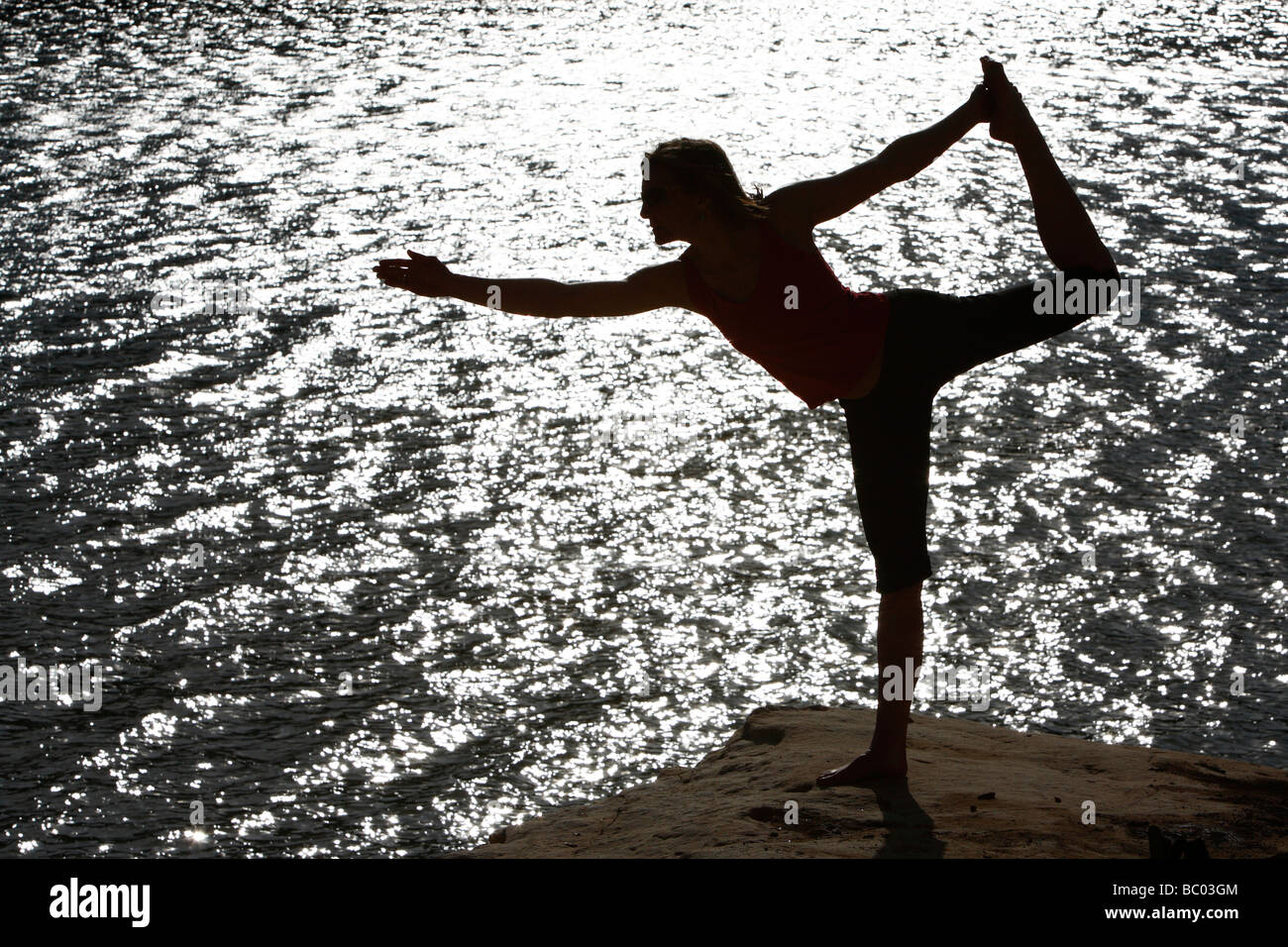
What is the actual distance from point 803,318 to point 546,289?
34.1 inches

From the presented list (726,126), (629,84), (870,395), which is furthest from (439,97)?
(870,395)

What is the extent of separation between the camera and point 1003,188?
15859 millimetres

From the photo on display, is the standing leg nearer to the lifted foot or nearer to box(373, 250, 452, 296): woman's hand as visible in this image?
the lifted foot

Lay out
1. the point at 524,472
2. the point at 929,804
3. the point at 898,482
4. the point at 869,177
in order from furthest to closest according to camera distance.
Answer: the point at 524,472, the point at 929,804, the point at 898,482, the point at 869,177

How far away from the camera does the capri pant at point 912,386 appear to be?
5.17 meters

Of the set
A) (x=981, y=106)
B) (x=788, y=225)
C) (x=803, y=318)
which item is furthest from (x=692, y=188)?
(x=981, y=106)

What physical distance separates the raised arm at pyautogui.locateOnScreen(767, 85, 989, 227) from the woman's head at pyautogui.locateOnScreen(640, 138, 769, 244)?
0.49 ft

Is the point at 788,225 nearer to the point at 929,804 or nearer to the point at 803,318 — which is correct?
the point at 803,318

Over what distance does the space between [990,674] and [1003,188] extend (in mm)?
8966

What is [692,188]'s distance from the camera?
16.5 ft

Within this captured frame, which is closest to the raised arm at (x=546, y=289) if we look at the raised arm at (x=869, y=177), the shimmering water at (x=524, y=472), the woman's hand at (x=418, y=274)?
the woman's hand at (x=418, y=274)

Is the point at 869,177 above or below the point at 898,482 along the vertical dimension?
above

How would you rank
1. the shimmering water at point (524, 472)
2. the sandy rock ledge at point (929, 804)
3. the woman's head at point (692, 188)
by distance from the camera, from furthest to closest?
the shimmering water at point (524, 472)
the sandy rock ledge at point (929, 804)
the woman's head at point (692, 188)

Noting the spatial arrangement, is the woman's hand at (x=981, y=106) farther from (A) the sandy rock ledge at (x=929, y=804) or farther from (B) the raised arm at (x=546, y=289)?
(A) the sandy rock ledge at (x=929, y=804)
